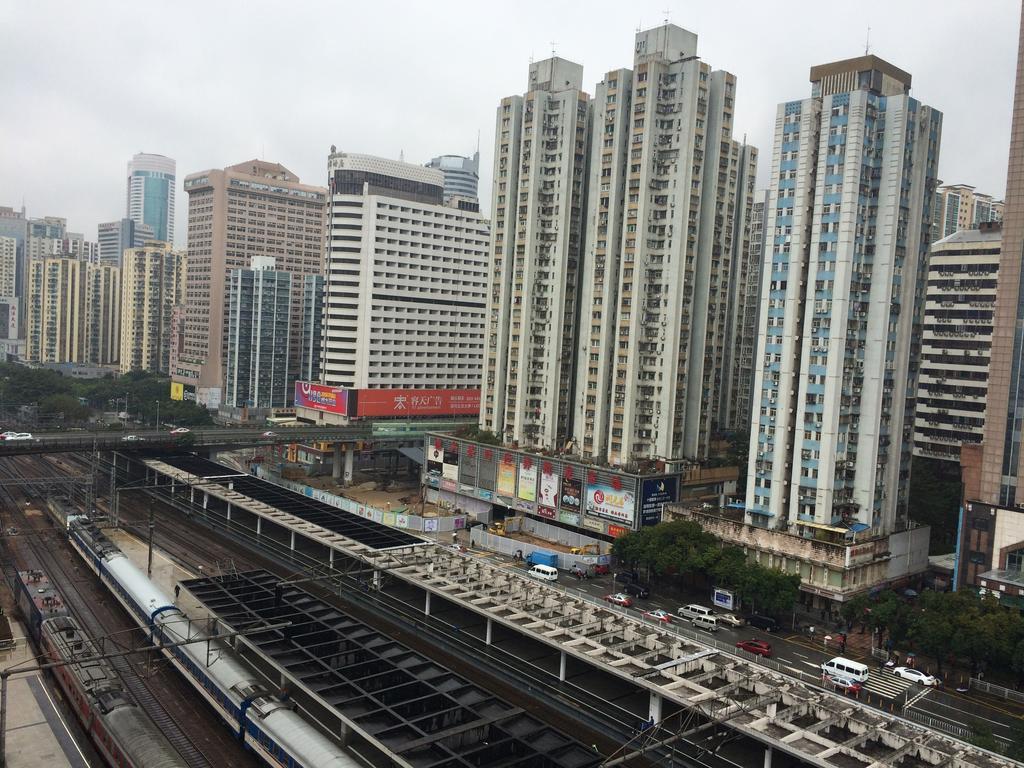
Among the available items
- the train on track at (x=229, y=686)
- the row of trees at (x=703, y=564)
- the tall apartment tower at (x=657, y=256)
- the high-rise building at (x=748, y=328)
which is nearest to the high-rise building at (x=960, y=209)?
the high-rise building at (x=748, y=328)

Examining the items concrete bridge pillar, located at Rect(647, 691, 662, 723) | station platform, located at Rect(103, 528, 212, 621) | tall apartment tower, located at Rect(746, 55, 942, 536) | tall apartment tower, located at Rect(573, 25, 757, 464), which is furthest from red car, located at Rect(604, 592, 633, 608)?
station platform, located at Rect(103, 528, 212, 621)

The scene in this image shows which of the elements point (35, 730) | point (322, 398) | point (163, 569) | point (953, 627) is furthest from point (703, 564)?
point (322, 398)

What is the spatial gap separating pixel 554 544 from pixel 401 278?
2335 inches

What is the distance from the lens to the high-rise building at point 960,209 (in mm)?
123750

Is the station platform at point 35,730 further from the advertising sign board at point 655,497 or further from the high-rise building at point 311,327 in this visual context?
the high-rise building at point 311,327

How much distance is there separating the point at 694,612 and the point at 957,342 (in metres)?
51.7

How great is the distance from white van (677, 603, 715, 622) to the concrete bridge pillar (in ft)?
60.4

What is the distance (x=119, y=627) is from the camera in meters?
53.3

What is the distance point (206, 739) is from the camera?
39031 mm

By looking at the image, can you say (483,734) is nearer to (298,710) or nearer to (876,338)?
(298,710)

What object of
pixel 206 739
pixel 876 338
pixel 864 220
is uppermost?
pixel 864 220

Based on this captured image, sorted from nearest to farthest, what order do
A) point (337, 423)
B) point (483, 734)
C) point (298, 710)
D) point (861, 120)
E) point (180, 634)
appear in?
1. point (483, 734)
2. point (298, 710)
3. point (180, 634)
4. point (861, 120)
5. point (337, 423)

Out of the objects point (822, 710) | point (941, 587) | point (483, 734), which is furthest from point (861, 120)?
point (483, 734)

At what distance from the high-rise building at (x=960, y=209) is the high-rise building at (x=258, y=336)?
109148 mm
